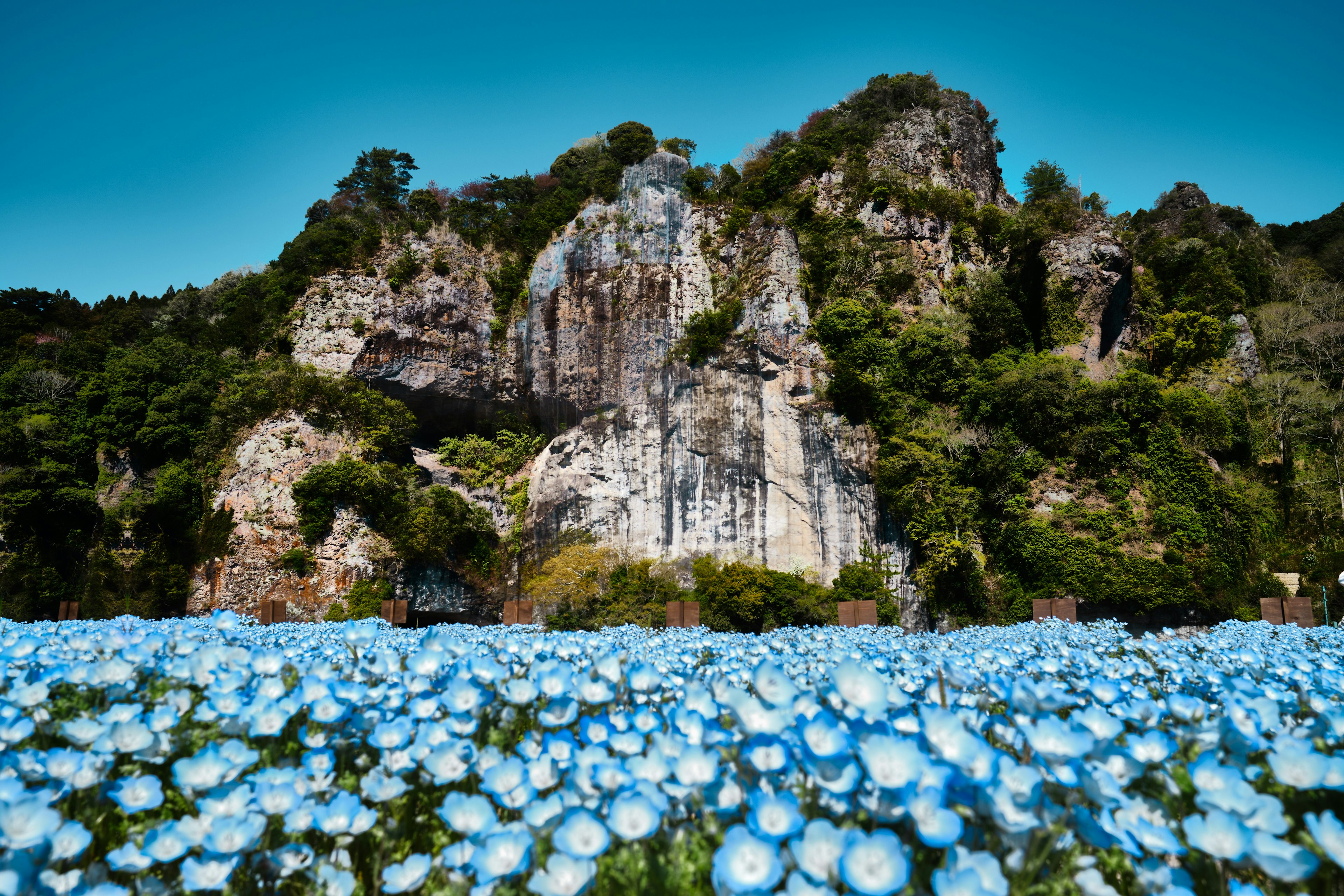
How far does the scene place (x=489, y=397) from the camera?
3881cm

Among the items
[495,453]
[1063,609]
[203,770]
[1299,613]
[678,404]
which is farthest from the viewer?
[495,453]

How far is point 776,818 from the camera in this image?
1755 millimetres

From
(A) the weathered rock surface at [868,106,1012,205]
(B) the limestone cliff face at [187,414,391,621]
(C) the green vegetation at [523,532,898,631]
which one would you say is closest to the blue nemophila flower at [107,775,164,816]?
(C) the green vegetation at [523,532,898,631]

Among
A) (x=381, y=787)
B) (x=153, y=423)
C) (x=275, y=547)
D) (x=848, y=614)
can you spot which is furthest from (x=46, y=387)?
(x=381, y=787)

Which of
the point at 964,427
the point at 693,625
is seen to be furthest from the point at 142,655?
the point at 964,427

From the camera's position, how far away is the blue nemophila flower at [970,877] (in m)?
1.54

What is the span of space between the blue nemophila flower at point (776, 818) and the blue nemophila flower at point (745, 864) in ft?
0.11

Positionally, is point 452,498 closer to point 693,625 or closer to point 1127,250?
point 693,625

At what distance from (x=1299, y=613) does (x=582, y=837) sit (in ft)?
55.8

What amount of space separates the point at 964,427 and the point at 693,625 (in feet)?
61.5

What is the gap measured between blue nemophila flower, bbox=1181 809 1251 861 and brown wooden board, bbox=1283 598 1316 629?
50.8 ft

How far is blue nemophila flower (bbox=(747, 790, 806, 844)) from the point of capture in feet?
5.66

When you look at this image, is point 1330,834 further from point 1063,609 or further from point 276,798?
point 1063,609

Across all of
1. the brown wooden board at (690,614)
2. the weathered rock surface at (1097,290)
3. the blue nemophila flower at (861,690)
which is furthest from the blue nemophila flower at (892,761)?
the weathered rock surface at (1097,290)
